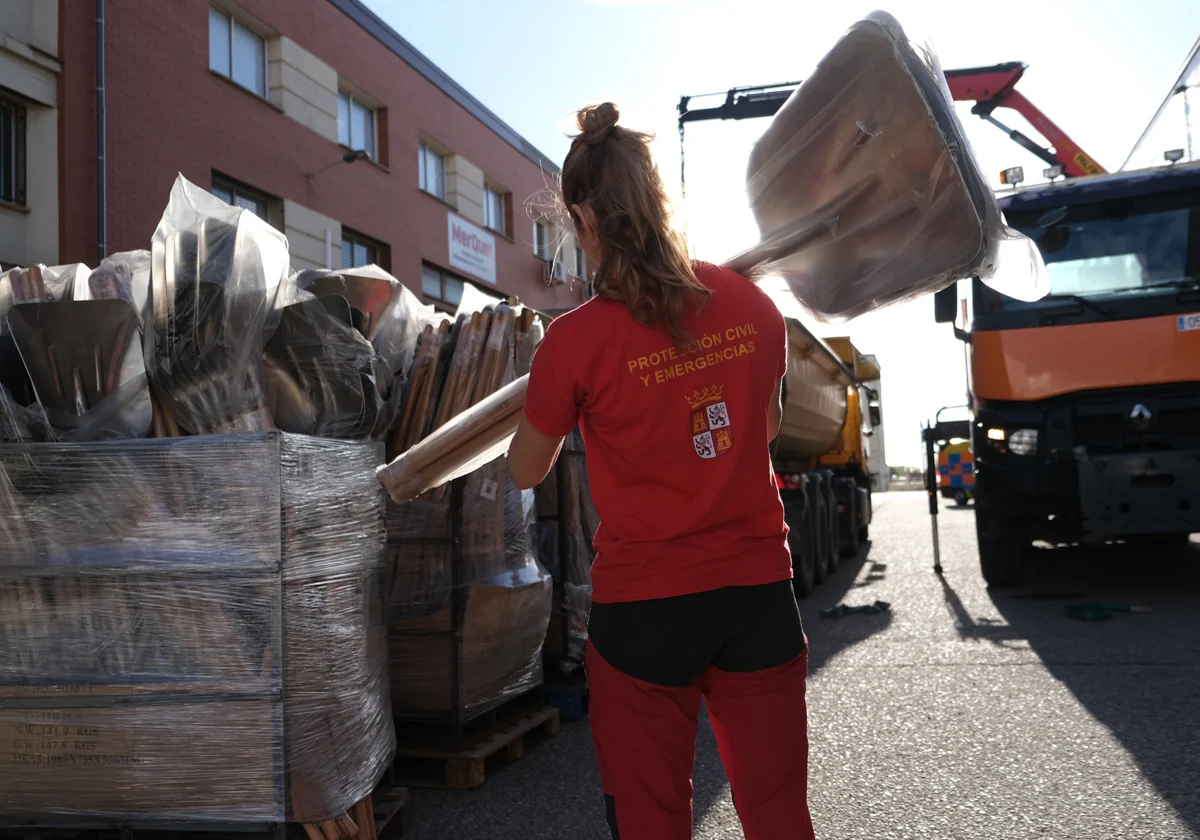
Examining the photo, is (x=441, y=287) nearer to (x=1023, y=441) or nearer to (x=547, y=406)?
(x=1023, y=441)

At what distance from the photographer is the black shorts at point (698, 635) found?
6.00 feet

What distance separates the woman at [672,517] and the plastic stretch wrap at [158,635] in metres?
1.54

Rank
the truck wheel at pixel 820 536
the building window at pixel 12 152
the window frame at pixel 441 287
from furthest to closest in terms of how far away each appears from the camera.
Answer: the window frame at pixel 441 287
the building window at pixel 12 152
the truck wheel at pixel 820 536

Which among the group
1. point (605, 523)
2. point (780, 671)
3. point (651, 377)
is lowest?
point (780, 671)

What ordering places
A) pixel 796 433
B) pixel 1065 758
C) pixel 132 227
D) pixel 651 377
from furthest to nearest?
1. pixel 132 227
2. pixel 796 433
3. pixel 1065 758
4. pixel 651 377

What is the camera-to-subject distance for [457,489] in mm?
4320

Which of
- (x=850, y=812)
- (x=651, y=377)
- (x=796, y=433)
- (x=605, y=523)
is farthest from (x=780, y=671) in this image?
(x=796, y=433)

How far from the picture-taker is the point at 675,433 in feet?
6.02

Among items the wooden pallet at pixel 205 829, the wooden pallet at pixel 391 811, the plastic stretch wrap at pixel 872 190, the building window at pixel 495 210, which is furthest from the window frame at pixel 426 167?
the plastic stretch wrap at pixel 872 190

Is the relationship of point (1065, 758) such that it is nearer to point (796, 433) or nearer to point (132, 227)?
point (796, 433)

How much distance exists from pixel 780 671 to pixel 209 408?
2206 mm

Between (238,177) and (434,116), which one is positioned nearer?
(238,177)

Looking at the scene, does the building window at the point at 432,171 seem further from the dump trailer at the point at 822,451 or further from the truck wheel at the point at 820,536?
the truck wheel at the point at 820,536

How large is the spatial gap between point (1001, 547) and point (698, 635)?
8037 mm
